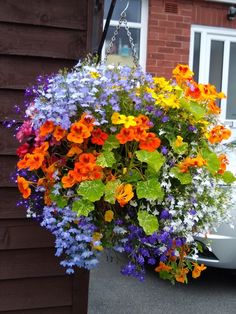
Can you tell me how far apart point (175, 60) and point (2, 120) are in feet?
15.3

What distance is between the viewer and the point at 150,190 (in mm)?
1803

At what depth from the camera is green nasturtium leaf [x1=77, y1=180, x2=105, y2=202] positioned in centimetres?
176

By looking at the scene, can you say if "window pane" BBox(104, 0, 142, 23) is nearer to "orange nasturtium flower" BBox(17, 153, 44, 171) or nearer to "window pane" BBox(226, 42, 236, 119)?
"window pane" BBox(226, 42, 236, 119)

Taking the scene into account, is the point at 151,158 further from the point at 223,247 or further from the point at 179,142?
the point at 223,247

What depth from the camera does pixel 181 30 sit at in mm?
6801

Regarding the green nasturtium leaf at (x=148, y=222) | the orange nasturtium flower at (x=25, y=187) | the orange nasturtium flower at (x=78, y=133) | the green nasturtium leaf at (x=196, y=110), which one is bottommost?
the green nasturtium leaf at (x=148, y=222)

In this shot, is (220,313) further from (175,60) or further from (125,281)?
(175,60)

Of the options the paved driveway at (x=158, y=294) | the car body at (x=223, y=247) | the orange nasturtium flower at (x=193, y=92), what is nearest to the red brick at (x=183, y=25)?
the car body at (x=223, y=247)

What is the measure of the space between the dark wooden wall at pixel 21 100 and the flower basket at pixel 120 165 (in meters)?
0.52

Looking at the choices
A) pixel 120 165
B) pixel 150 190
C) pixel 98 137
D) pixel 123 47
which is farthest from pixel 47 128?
pixel 123 47

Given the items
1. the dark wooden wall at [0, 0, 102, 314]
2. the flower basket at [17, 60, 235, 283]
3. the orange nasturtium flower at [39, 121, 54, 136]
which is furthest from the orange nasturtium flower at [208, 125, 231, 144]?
the dark wooden wall at [0, 0, 102, 314]

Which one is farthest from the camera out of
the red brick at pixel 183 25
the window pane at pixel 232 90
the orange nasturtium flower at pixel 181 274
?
the window pane at pixel 232 90

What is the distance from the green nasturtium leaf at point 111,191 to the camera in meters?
1.78

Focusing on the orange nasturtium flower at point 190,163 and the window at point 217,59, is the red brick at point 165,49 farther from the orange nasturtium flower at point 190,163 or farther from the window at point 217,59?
the orange nasturtium flower at point 190,163
